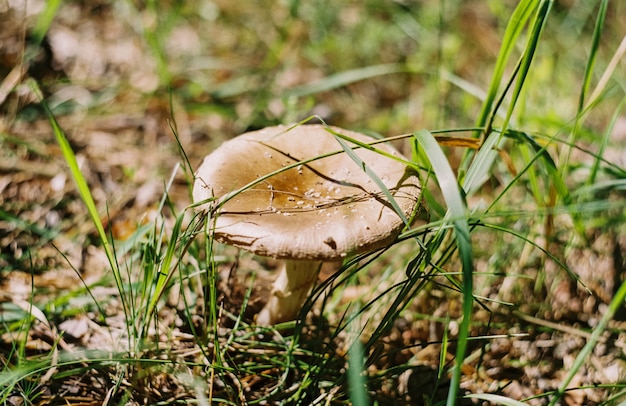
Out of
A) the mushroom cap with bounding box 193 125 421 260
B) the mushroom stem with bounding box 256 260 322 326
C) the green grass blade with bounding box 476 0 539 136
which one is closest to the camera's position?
the mushroom cap with bounding box 193 125 421 260

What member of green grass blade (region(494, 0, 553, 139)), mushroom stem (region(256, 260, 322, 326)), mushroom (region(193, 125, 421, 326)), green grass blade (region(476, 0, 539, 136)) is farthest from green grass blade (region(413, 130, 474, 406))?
mushroom stem (region(256, 260, 322, 326))

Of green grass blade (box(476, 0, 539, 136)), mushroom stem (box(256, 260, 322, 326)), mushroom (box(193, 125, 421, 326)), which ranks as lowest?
mushroom stem (box(256, 260, 322, 326))

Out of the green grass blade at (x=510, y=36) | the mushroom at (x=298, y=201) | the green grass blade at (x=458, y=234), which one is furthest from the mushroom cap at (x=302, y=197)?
the green grass blade at (x=510, y=36)

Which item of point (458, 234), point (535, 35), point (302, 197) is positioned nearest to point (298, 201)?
point (302, 197)

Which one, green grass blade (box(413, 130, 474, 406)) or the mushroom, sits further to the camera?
the mushroom

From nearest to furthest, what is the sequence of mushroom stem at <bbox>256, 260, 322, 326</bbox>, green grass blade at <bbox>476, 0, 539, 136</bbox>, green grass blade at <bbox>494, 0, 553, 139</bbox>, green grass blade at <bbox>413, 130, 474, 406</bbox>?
green grass blade at <bbox>413, 130, 474, 406</bbox> → green grass blade at <bbox>494, 0, 553, 139</bbox> → green grass blade at <bbox>476, 0, 539, 136</bbox> → mushroom stem at <bbox>256, 260, 322, 326</bbox>

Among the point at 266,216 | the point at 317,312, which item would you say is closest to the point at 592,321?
the point at 317,312

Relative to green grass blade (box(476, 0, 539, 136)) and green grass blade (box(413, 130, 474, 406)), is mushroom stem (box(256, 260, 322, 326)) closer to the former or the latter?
green grass blade (box(413, 130, 474, 406))

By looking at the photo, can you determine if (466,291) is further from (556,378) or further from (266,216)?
(556,378)
